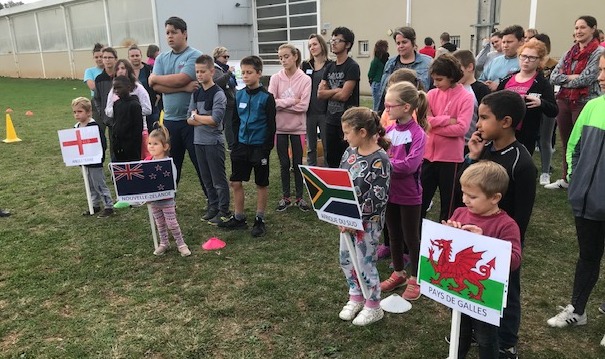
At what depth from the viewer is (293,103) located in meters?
5.46

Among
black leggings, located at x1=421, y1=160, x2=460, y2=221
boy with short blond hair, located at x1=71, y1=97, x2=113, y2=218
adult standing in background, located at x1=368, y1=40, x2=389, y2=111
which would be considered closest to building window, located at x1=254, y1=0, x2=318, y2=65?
adult standing in background, located at x1=368, y1=40, x2=389, y2=111

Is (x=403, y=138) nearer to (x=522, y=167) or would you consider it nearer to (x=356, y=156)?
(x=356, y=156)

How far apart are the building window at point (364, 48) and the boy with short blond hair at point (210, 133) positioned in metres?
17.1

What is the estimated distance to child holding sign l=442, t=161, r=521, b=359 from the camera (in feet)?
7.89

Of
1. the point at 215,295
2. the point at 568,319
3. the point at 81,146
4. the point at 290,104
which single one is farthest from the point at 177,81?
the point at 568,319

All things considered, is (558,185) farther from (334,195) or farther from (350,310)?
(334,195)

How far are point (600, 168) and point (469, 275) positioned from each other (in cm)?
122

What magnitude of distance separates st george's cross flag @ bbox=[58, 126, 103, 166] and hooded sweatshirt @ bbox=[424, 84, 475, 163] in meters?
3.91

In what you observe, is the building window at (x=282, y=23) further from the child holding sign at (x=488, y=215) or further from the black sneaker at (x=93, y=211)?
the child holding sign at (x=488, y=215)

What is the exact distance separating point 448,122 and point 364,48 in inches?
728

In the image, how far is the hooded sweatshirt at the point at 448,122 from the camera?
12.7ft

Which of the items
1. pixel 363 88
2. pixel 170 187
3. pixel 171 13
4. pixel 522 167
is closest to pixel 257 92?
pixel 170 187

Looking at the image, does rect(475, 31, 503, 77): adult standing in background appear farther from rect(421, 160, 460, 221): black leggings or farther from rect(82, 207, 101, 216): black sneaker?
rect(82, 207, 101, 216): black sneaker

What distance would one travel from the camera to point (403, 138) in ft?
11.5
